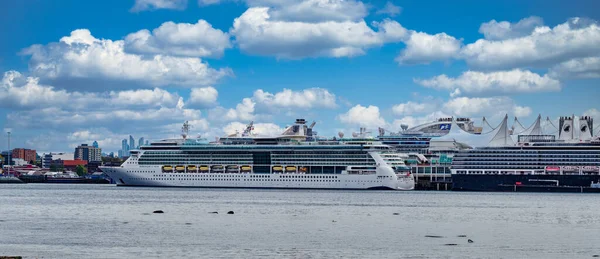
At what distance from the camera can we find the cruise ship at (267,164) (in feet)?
441

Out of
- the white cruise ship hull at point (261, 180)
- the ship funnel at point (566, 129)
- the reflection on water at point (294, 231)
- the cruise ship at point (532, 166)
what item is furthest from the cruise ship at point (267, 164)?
the reflection on water at point (294, 231)

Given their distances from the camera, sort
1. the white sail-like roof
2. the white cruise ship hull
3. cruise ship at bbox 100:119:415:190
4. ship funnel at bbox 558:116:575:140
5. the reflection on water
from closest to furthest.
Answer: the reflection on water, the white cruise ship hull, cruise ship at bbox 100:119:415:190, the white sail-like roof, ship funnel at bbox 558:116:575:140

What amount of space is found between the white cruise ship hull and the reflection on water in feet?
145

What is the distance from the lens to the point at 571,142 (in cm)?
14025

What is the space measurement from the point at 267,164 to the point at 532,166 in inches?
1513

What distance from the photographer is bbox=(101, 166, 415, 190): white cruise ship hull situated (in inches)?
5246

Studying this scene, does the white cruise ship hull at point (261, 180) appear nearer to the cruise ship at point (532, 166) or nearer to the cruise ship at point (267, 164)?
the cruise ship at point (267, 164)

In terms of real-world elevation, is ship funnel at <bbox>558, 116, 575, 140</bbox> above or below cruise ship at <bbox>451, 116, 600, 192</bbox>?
above

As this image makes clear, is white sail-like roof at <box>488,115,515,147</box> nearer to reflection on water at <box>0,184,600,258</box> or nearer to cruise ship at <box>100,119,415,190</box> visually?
cruise ship at <box>100,119,415,190</box>

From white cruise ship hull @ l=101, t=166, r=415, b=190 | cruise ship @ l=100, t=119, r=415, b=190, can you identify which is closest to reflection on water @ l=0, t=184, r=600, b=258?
white cruise ship hull @ l=101, t=166, r=415, b=190

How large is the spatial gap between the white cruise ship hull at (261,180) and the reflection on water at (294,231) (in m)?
44.1

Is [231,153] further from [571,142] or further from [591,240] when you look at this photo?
[591,240]

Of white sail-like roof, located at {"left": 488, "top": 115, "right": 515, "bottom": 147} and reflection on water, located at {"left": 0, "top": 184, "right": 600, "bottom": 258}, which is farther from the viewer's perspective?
white sail-like roof, located at {"left": 488, "top": 115, "right": 515, "bottom": 147}

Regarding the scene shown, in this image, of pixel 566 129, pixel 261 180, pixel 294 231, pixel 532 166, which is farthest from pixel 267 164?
pixel 294 231
